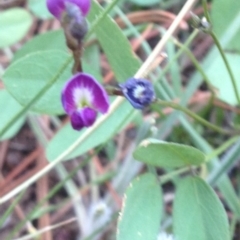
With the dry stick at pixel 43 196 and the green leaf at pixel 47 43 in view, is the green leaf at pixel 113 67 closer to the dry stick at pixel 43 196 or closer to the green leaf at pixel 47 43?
the green leaf at pixel 47 43

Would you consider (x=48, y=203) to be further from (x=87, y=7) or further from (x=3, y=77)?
(x=87, y=7)

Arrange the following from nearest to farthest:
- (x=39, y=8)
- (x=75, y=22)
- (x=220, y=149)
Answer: (x=75, y=22)
(x=220, y=149)
(x=39, y=8)

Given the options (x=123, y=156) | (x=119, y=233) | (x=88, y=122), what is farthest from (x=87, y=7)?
(x=123, y=156)

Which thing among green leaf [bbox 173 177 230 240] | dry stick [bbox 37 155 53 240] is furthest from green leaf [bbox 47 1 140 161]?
dry stick [bbox 37 155 53 240]

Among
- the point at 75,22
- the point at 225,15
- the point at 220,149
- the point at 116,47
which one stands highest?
the point at 75,22

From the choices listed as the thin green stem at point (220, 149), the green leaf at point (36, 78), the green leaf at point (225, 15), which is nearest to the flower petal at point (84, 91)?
the green leaf at point (36, 78)

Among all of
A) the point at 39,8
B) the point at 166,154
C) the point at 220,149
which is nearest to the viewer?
the point at 166,154

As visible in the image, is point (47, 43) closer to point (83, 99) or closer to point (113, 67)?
point (113, 67)

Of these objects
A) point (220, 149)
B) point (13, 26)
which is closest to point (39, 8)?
point (13, 26)
